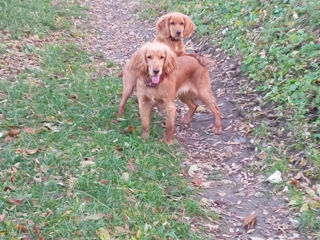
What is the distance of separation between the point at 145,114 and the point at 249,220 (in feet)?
6.26

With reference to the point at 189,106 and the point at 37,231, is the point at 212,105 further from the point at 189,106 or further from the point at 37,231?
the point at 37,231

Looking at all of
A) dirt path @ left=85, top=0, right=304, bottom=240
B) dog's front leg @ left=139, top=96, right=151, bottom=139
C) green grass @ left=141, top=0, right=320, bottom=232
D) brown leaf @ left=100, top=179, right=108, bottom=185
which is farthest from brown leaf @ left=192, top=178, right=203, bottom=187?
brown leaf @ left=100, top=179, right=108, bottom=185

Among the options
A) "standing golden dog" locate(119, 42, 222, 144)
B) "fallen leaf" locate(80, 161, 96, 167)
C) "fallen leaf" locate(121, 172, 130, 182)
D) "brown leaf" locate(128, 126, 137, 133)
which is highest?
"standing golden dog" locate(119, 42, 222, 144)

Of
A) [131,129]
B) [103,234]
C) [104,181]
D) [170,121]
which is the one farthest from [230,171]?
[103,234]

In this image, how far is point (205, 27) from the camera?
931 centimetres

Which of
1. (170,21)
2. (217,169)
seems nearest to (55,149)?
(217,169)

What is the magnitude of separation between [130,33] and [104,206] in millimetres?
7257

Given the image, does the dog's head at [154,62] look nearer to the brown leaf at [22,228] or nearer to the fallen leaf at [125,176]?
the fallen leaf at [125,176]

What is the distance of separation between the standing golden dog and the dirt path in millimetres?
310

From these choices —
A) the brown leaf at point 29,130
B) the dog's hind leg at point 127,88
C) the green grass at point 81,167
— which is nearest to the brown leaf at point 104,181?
the green grass at point 81,167

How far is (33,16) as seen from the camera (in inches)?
371

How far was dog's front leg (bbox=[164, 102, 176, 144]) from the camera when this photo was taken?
5492 millimetres

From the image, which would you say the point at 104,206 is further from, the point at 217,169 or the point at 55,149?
the point at 217,169

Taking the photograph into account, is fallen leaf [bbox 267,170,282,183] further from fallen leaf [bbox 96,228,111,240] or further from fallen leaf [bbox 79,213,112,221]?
fallen leaf [bbox 96,228,111,240]
